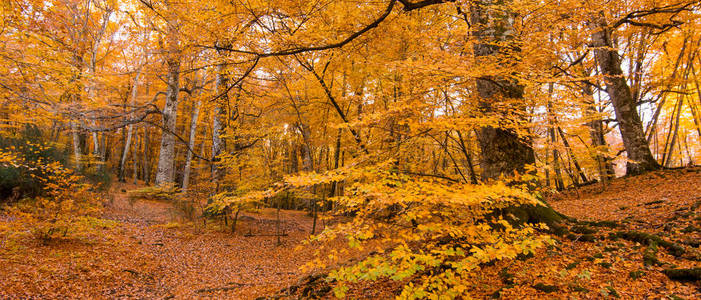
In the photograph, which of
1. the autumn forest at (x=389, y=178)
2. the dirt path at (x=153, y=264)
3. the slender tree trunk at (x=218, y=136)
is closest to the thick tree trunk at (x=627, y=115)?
the autumn forest at (x=389, y=178)

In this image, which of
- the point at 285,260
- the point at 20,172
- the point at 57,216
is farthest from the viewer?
the point at 20,172

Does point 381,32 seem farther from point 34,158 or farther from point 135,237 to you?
point 34,158

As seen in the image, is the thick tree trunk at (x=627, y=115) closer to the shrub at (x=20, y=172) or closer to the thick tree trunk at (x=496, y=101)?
the thick tree trunk at (x=496, y=101)

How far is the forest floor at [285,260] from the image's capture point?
331cm

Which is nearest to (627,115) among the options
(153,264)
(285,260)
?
(285,260)

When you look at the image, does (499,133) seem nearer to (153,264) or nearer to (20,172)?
(153,264)

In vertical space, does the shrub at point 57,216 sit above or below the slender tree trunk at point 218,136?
below

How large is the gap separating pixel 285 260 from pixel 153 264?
2963mm

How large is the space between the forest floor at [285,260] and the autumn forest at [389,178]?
0.03m

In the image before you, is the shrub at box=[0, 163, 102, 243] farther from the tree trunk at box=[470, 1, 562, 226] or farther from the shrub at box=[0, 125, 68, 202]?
the tree trunk at box=[470, 1, 562, 226]

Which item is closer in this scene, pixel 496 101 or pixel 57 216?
pixel 496 101

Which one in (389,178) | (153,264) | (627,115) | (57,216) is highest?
(627,115)

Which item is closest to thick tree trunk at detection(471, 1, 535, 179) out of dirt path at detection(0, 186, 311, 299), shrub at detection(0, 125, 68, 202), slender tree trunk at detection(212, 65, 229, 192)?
dirt path at detection(0, 186, 311, 299)

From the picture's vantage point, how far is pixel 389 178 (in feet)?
12.4
